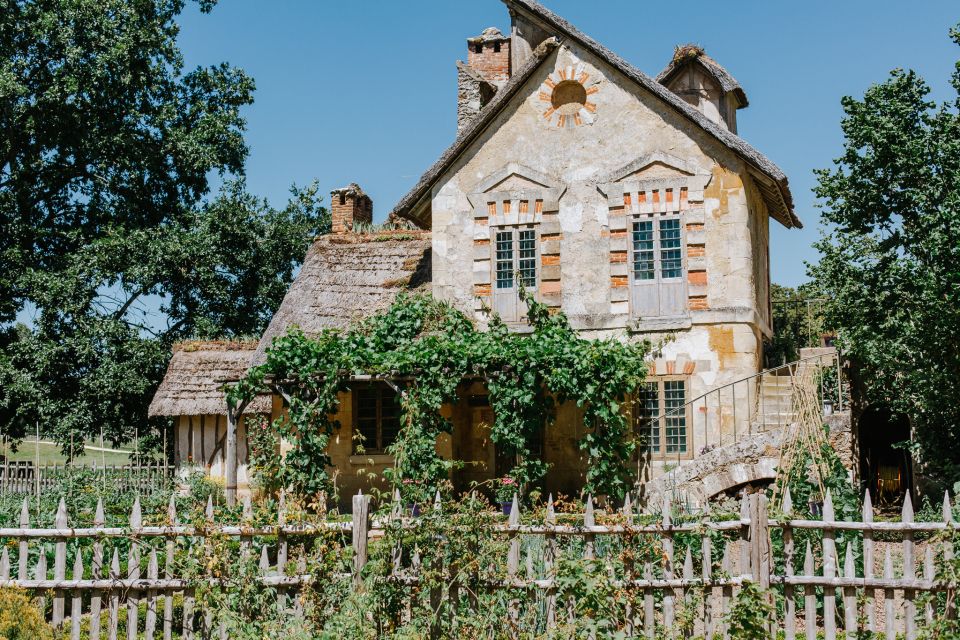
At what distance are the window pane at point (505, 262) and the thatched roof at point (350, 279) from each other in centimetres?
173

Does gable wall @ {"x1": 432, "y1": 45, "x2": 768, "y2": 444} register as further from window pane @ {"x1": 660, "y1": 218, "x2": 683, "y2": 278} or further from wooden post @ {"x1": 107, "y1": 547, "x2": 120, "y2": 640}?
wooden post @ {"x1": 107, "y1": 547, "x2": 120, "y2": 640}

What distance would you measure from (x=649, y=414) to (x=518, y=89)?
606 centimetres

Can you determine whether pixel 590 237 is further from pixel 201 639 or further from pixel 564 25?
pixel 201 639

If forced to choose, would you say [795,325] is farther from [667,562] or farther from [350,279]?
[667,562]

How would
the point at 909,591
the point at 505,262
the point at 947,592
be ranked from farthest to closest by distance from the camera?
the point at 505,262 < the point at 909,591 < the point at 947,592

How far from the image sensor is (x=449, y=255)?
17.9 metres

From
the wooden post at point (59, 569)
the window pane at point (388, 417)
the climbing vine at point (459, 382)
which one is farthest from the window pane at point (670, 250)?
the wooden post at point (59, 569)

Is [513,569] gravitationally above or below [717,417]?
below

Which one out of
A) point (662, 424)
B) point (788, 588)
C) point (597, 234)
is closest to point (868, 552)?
point (788, 588)

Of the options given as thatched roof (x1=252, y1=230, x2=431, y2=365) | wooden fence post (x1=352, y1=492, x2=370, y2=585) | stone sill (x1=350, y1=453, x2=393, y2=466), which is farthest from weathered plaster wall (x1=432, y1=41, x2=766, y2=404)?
wooden fence post (x1=352, y1=492, x2=370, y2=585)

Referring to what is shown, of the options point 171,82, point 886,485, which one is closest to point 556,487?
point 886,485

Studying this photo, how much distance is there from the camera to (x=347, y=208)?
74.4 feet

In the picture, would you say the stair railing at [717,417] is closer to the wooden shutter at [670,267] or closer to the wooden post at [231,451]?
the wooden shutter at [670,267]

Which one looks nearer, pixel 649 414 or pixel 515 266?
pixel 649 414
